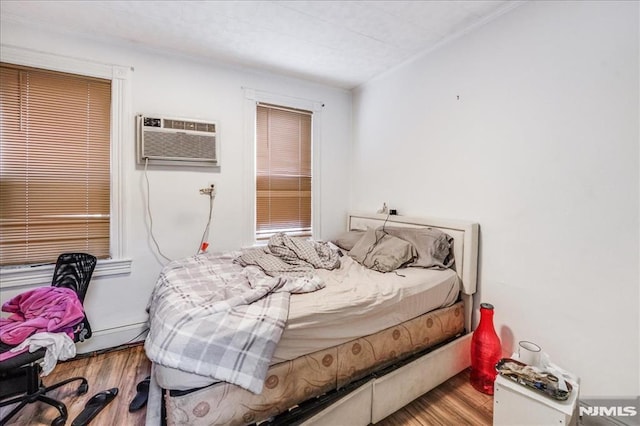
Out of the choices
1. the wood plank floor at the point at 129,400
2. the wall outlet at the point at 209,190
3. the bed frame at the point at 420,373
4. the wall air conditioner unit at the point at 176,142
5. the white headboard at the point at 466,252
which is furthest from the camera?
the wall outlet at the point at 209,190

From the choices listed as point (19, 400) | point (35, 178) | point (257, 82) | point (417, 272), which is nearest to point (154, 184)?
point (35, 178)

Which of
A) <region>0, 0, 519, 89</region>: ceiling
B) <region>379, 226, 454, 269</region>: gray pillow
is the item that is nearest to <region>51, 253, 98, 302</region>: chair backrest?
<region>0, 0, 519, 89</region>: ceiling

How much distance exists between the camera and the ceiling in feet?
6.48

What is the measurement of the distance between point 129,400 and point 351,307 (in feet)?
5.15

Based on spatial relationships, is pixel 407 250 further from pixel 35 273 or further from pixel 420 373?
pixel 35 273

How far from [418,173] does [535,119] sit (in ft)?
3.28

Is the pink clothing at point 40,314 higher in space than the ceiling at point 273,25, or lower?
lower

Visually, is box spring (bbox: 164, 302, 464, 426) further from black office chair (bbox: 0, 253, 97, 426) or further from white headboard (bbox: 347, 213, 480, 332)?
black office chair (bbox: 0, 253, 97, 426)

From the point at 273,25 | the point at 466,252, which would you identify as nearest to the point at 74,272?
the point at 273,25

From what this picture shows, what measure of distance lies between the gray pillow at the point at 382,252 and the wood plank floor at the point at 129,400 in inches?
35.2

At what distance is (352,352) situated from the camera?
1.61 metres

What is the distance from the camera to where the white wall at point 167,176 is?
93.8 inches

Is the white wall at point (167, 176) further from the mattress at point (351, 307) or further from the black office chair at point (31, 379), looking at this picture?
the mattress at point (351, 307)

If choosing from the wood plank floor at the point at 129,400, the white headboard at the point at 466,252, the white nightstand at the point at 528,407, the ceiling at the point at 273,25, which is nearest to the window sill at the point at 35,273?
the wood plank floor at the point at 129,400
